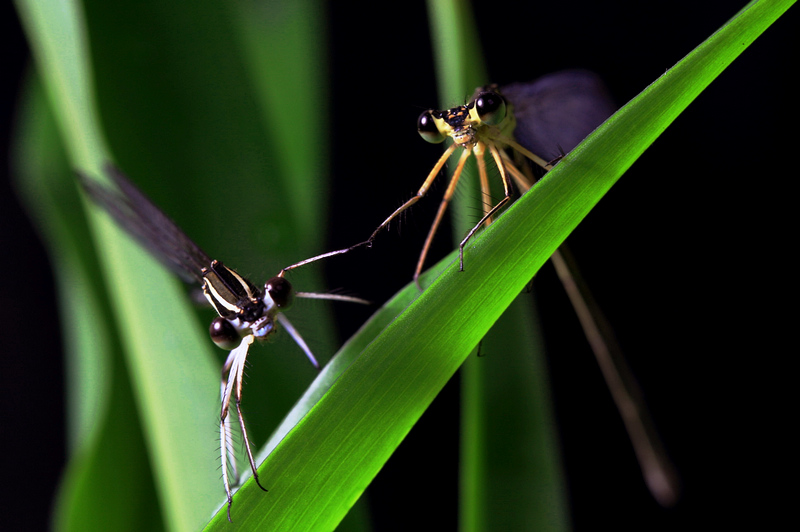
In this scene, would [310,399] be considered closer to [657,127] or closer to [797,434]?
[657,127]

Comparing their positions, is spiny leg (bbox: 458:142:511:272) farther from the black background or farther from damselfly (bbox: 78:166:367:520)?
the black background

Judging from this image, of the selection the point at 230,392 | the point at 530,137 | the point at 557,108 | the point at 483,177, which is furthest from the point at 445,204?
the point at 230,392

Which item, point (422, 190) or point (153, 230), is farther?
point (153, 230)

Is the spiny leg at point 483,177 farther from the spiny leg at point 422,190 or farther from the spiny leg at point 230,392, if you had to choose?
the spiny leg at point 230,392

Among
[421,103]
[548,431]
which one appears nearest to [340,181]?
A: [421,103]

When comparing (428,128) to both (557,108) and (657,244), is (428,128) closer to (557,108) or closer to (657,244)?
(557,108)
